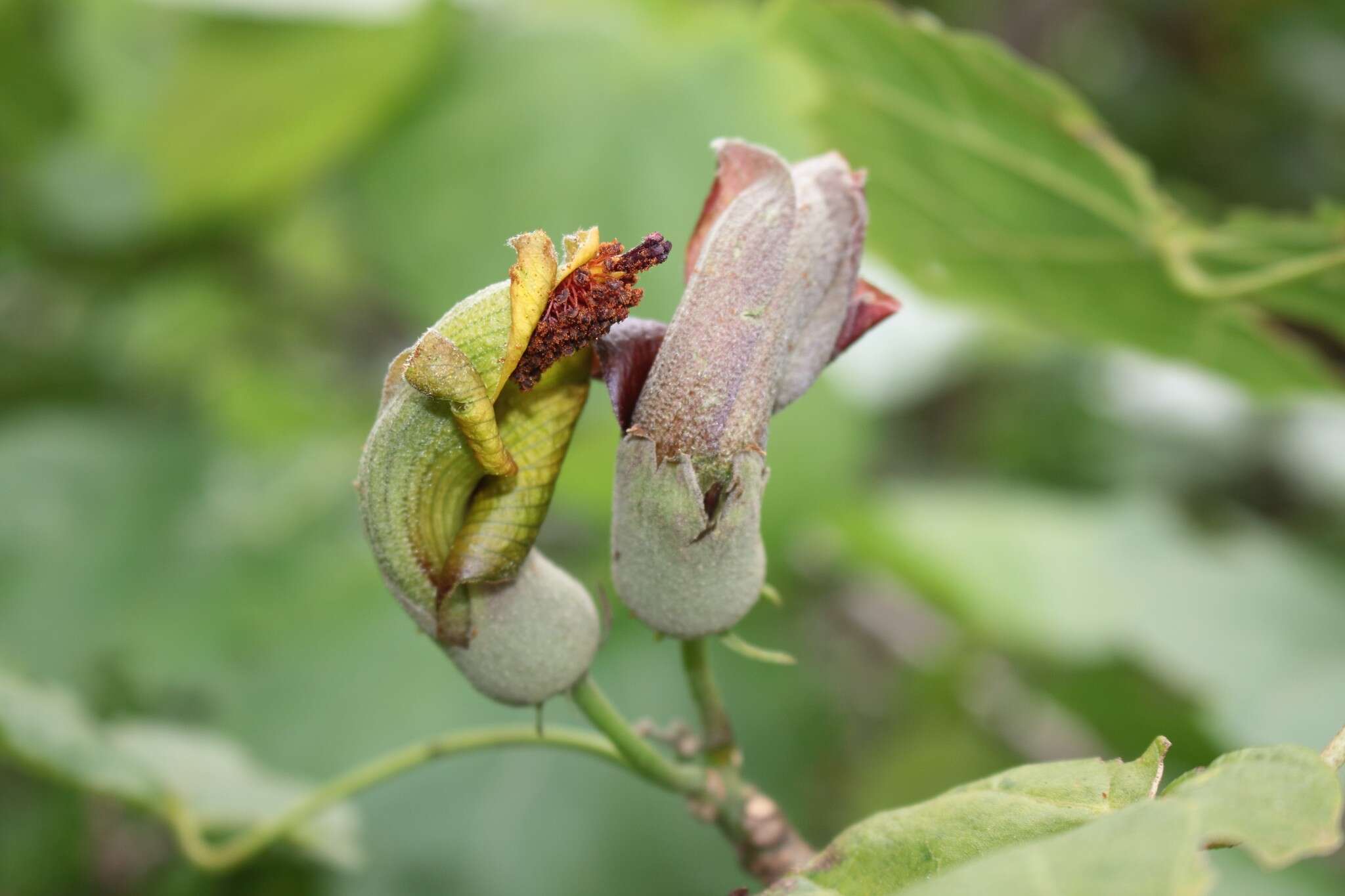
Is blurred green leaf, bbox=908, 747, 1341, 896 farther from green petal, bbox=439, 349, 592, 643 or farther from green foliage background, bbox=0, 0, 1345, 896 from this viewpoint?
green foliage background, bbox=0, 0, 1345, 896

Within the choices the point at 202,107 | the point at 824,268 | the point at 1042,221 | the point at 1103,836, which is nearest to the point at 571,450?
the point at 202,107

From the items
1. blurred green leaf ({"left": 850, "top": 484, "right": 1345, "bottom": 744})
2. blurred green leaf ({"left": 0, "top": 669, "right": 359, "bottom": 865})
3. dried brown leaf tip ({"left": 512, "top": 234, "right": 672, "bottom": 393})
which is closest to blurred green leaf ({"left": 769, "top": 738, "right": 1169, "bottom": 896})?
dried brown leaf tip ({"left": 512, "top": 234, "right": 672, "bottom": 393})

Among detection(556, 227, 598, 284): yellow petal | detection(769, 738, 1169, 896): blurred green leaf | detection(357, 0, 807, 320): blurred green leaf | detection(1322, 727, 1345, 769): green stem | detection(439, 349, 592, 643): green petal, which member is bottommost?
detection(1322, 727, 1345, 769): green stem

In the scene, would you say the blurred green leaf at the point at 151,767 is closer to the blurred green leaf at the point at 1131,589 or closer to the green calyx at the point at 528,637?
the green calyx at the point at 528,637

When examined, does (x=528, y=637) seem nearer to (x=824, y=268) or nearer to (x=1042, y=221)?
(x=824, y=268)

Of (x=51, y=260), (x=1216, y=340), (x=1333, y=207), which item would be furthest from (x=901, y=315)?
(x=51, y=260)

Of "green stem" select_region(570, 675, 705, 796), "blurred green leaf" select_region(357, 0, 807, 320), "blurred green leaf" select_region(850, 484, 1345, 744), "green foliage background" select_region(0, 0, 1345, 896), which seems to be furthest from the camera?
"blurred green leaf" select_region(357, 0, 807, 320)

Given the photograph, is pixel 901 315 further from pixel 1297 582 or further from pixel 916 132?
pixel 916 132
